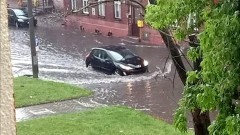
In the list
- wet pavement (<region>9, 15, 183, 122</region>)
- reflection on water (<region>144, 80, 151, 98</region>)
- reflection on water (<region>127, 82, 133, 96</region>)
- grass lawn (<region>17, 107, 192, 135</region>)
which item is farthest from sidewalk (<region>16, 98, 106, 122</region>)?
reflection on water (<region>144, 80, 151, 98</region>)

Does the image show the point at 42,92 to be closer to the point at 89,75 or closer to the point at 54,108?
the point at 54,108

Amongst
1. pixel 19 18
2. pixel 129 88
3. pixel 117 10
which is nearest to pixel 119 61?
pixel 129 88

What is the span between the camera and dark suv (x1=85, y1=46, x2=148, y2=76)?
2536 centimetres

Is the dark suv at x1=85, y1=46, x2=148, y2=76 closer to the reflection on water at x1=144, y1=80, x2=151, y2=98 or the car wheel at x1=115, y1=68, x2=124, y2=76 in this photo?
the car wheel at x1=115, y1=68, x2=124, y2=76

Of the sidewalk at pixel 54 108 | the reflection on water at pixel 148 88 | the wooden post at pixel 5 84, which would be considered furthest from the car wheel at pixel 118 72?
the wooden post at pixel 5 84

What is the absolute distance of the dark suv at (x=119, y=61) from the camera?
83.2ft

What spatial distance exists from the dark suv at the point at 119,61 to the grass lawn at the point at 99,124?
8.59m

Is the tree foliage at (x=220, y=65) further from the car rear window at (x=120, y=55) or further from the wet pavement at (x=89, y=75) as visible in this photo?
the car rear window at (x=120, y=55)

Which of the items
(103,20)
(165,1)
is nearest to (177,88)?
(165,1)

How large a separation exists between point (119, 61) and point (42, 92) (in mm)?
6609

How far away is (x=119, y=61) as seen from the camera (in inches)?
999

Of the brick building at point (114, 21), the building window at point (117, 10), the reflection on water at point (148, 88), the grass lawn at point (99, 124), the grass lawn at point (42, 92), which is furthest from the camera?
the building window at point (117, 10)

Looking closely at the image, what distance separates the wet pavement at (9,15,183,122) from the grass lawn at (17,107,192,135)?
101cm

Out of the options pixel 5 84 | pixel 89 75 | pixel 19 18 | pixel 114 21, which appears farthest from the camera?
pixel 19 18
